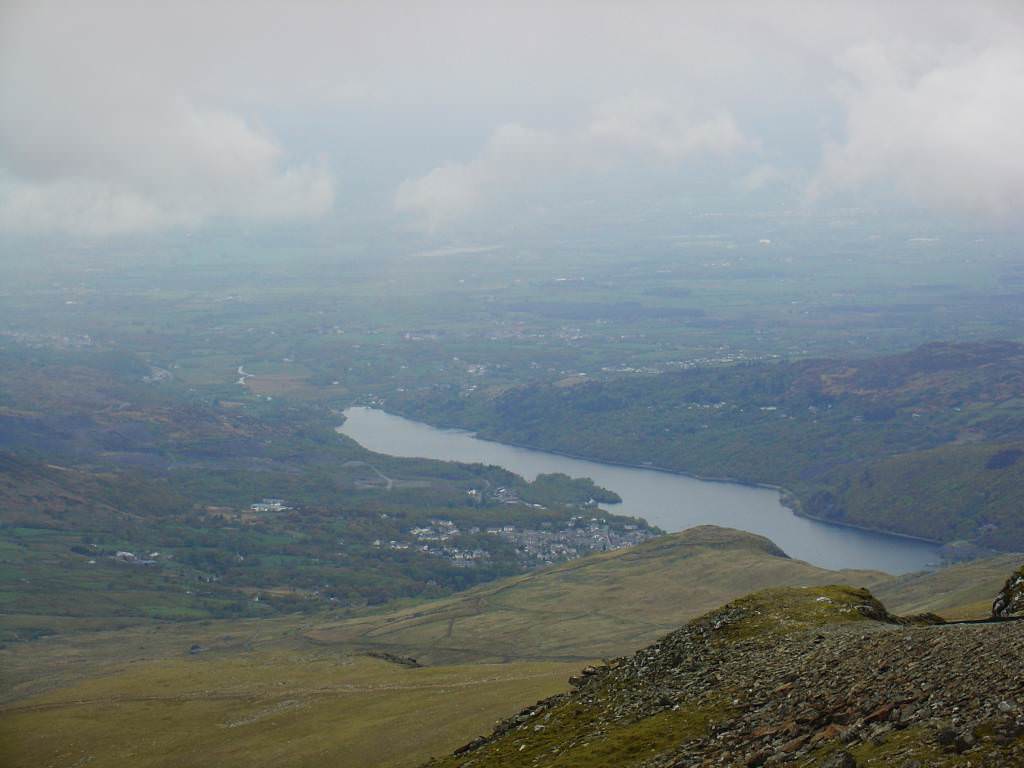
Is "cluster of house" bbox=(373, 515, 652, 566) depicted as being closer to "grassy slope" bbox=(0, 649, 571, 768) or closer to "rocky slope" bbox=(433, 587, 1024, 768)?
"grassy slope" bbox=(0, 649, 571, 768)

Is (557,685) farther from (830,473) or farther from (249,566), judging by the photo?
(830,473)

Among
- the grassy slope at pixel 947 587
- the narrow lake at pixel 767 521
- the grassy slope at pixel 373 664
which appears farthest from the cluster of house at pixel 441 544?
the grassy slope at pixel 947 587

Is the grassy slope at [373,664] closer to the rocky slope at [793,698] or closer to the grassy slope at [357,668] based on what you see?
the grassy slope at [357,668]

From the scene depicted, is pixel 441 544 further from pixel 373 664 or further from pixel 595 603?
pixel 373 664

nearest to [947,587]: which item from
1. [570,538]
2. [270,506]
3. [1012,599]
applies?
[1012,599]

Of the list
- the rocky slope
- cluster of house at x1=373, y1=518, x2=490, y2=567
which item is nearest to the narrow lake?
cluster of house at x1=373, y1=518, x2=490, y2=567

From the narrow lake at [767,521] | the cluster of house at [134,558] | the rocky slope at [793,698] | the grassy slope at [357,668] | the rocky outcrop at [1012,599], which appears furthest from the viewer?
the cluster of house at [134,558]
